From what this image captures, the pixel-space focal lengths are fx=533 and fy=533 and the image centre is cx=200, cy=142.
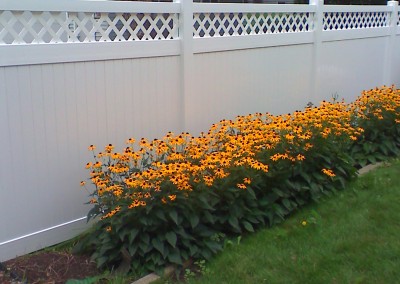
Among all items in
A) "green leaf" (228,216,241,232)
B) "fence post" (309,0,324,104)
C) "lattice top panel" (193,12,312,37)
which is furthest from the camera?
"fence post" (309,0,324,104)

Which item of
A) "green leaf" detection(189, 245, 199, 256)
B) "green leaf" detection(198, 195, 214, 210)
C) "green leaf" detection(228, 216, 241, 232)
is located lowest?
"green leaf" detection(189, 245, 199, 256)

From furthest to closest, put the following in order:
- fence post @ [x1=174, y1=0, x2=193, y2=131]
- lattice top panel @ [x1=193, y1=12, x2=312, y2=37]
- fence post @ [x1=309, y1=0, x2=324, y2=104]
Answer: fence post @ [x1=309, y1=0, x2=324, y2=104], lattice top panel @ [x1=193, y1=12, x2=312, y2=37], fence post @ [x1=174, y1=0, x2=193, y2=131]

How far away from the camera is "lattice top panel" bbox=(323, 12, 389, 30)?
25.0 feet

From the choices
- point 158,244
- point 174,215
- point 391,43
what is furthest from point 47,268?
point 391,43

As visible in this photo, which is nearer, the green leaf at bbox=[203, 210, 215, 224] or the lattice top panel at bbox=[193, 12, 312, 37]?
the green leaf at bbox=[203, 210, 215, 224]

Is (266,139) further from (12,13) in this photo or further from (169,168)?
(12,13)

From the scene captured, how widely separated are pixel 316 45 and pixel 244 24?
1629mm

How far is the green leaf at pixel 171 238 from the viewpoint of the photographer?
3646mm

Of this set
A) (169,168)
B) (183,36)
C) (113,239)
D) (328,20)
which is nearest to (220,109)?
(183,36)

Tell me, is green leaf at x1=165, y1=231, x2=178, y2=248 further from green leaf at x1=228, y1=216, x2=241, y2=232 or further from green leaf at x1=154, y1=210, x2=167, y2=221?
green leaf at x1=228, y1=216, x2=241, y2=232

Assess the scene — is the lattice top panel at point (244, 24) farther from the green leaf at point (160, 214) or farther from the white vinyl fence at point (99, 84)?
the green leaf at point (160, 214)

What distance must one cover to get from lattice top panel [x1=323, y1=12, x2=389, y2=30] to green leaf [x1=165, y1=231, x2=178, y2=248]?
15.6ft

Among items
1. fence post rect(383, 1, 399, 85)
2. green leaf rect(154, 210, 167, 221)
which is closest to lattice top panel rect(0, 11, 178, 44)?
green leaf rect(154, 210, 167, 221)

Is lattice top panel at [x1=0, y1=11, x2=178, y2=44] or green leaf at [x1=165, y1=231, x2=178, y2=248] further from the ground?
lattice top panel at [x1=0, y1=11, x2=178, y2=44]
